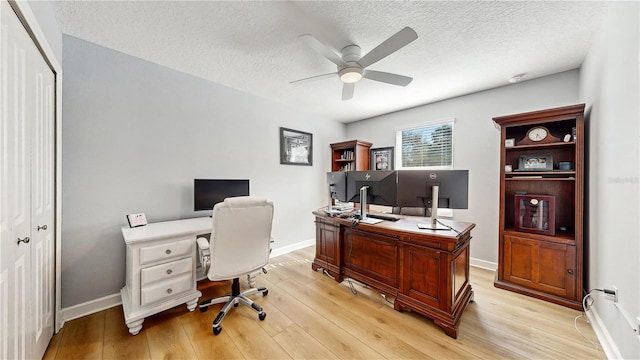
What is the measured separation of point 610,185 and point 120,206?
4.35m

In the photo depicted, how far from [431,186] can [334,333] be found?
1.63 meters

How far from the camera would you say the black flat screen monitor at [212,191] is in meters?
2.68

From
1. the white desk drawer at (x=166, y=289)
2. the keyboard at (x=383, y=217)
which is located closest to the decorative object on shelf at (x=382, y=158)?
the keyboard at (x=383, y=217)

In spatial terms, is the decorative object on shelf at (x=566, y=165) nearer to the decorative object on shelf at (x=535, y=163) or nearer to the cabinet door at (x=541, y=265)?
the decorative object on shelf at (x=535, y=163)

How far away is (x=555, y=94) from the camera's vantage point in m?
2.75

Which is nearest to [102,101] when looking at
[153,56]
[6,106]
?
[153,56]

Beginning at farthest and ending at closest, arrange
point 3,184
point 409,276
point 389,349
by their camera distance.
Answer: point 409,276
point 389,349
point 3,184

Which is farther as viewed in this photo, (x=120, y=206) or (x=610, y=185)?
(x=120, y=206)

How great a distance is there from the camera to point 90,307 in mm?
2133

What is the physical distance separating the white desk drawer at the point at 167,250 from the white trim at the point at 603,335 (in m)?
3.33

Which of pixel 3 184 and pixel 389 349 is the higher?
pixel 3 184

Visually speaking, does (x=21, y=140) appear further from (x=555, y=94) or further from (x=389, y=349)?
(x=555, y=94)

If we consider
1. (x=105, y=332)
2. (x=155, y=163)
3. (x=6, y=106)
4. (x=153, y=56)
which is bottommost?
(x=105, y=332)

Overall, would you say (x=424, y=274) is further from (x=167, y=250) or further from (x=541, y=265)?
(x=167, y=250)
